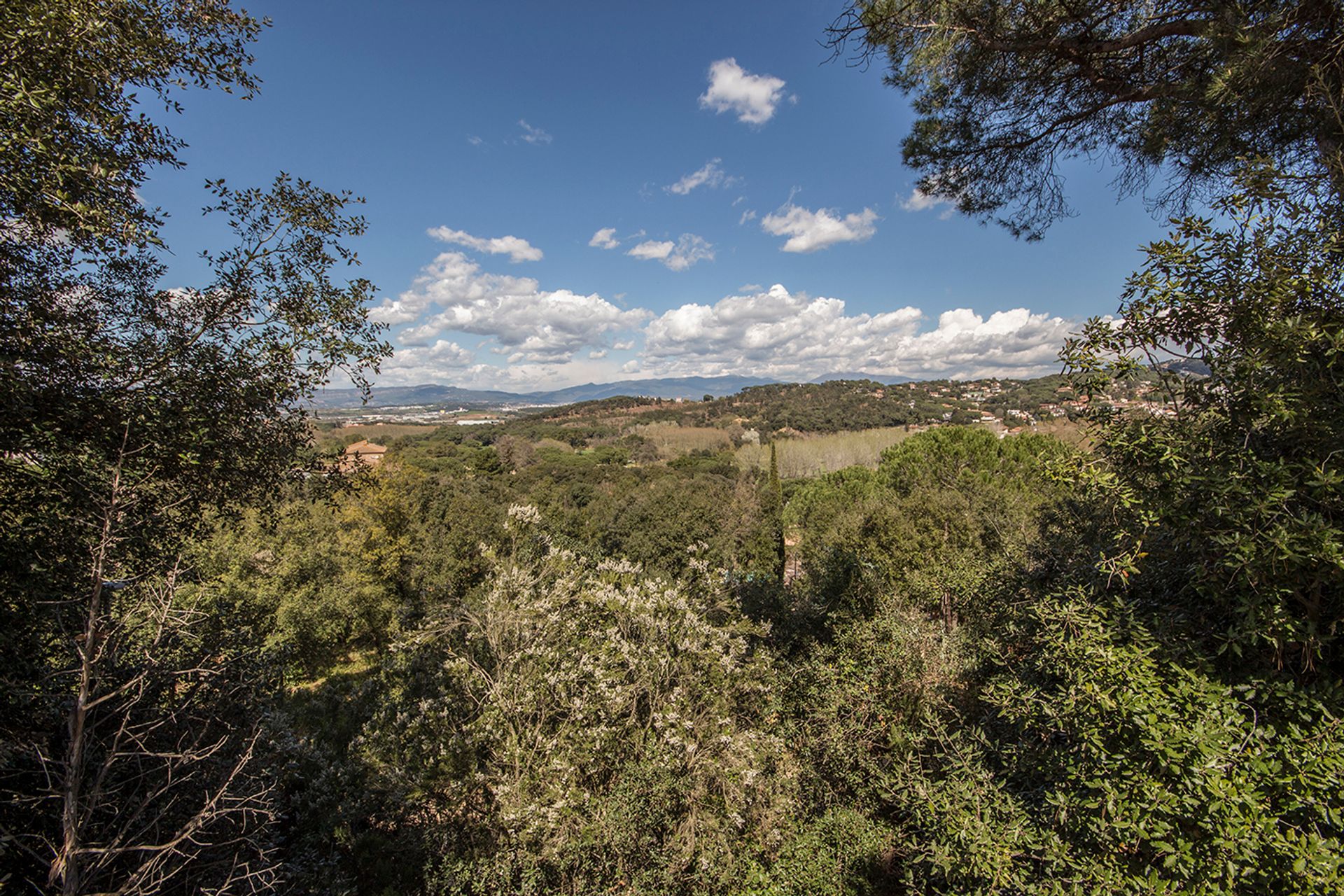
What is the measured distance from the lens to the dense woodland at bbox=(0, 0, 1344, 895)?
3131 mm

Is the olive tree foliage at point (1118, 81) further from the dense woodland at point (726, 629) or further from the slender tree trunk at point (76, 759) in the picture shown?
the slender tree trunk at point (76, 759)

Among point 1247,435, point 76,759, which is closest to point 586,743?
point 76,759

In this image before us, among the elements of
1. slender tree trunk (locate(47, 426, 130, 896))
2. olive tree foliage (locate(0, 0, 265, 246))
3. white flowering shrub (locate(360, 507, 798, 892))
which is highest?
olive tree foliage (locate(0, 0, 265, 246))

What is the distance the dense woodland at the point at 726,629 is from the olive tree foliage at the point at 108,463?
0.11 feet

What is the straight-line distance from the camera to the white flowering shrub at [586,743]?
5.43 m

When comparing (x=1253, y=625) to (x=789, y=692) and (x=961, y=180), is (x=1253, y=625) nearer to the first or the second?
(x=961, y=180)

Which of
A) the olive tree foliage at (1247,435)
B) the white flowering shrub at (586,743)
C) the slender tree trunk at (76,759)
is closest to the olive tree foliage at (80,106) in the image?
the slender tree trunk at (76,759)

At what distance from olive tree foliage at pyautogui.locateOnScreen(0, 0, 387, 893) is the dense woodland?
0.03m

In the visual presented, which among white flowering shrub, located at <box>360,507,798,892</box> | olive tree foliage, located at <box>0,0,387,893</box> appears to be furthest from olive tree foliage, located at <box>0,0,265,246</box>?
white flowering shrub, located at <box>360,507,798,892</box>

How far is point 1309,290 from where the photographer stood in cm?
314

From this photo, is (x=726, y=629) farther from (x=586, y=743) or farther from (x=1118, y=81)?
(x=1118, y=81)

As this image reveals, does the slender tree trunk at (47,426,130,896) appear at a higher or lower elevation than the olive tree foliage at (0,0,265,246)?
lower

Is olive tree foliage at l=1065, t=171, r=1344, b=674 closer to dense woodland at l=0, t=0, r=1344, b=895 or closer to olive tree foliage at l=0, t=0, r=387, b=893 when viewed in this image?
dense woodland at l=0, t=0, r=1344, b=895

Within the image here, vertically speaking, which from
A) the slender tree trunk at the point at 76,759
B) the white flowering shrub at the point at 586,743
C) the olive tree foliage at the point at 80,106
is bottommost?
the white flowering shrub at the point at 586,743
